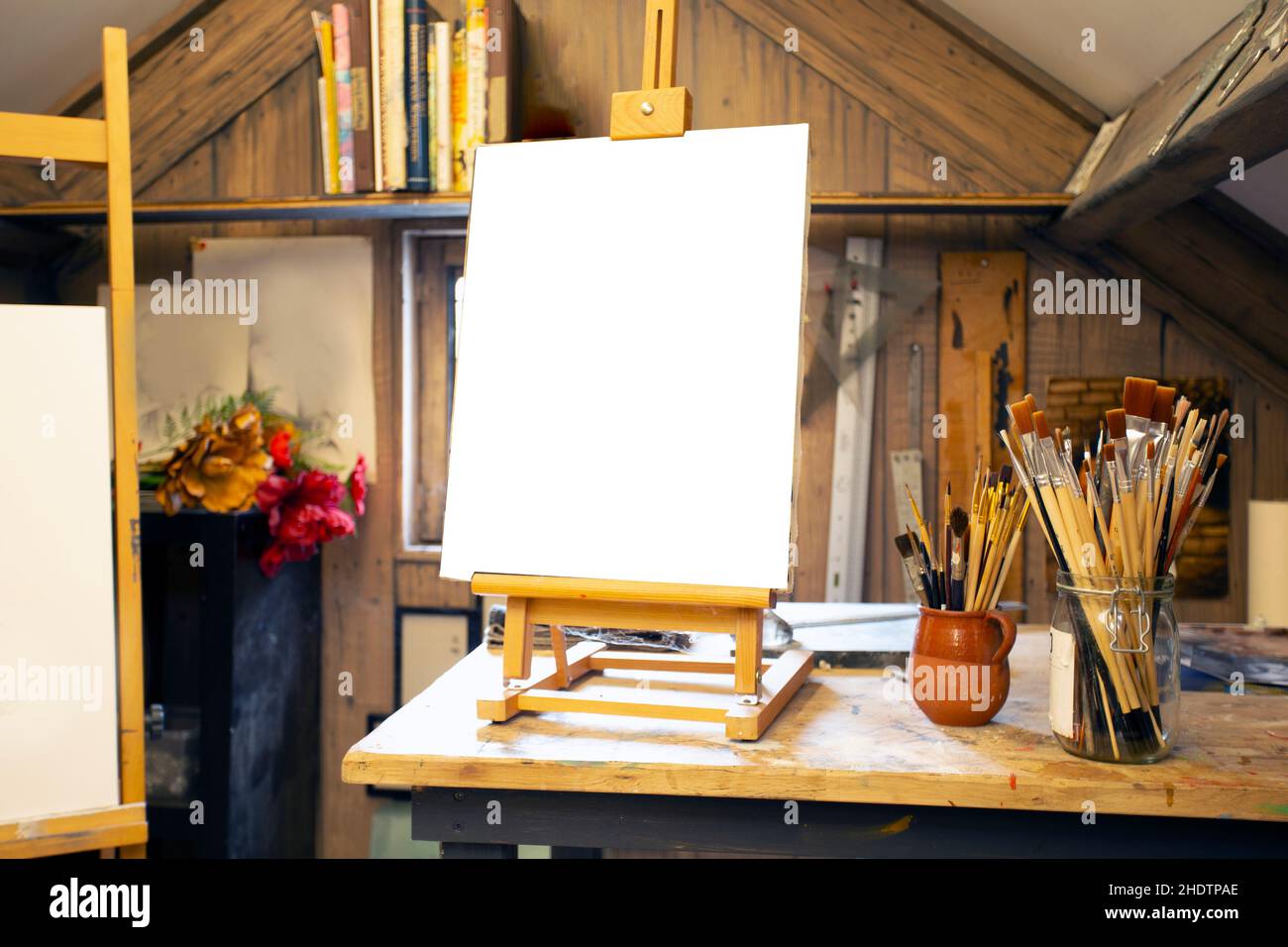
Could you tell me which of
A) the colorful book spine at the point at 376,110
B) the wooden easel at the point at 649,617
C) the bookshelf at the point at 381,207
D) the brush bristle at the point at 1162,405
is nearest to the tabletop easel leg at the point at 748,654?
the wooden easel at the point at 649,617

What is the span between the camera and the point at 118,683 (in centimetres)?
146

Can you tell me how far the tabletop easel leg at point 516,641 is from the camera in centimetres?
114

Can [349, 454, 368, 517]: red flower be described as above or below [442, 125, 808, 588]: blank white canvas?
below

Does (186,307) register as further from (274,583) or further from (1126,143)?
(1126,143)

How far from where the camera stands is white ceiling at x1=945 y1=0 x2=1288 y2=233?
159 cm

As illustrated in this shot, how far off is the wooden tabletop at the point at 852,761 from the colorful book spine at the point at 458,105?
4.39 feet

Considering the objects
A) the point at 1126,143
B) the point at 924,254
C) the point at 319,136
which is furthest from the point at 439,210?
the point at 1126,143

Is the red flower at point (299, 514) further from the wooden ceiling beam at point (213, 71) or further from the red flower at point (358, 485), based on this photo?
the wooden ceiling beam at point (213, 71)

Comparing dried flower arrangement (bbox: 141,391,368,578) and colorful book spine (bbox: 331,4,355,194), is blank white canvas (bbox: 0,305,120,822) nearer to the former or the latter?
dried flower arrangement (bbox: 141,391,368,578)

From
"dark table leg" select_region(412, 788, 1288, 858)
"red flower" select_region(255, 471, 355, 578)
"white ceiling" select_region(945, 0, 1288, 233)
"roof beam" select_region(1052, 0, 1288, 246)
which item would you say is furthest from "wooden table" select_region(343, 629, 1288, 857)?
"red flower" select_region(255, 471, 355, 578)

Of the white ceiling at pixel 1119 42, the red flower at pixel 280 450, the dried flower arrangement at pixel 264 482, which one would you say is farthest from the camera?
the red flower at pixel 280 450

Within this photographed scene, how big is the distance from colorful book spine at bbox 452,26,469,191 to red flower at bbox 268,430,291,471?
63 cm

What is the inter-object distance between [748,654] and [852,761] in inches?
6.4

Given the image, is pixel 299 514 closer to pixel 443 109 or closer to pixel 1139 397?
pixel 443 109
